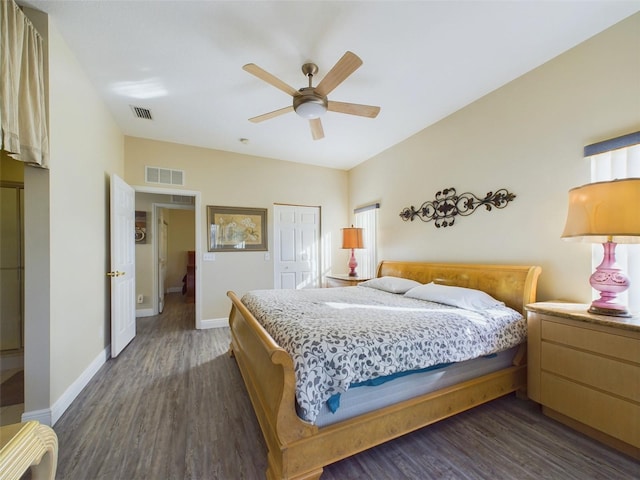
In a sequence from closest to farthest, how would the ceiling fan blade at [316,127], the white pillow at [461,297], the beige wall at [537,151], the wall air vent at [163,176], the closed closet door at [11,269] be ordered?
the beige wall at [537,151], the white pillow at [461,297], the ceiling fan blade at [316,127], the closed closet door at [11,269], the wall air vent at [163,176]

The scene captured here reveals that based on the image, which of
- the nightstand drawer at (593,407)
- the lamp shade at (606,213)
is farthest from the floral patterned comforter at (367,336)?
the lamp shade at (606,213)

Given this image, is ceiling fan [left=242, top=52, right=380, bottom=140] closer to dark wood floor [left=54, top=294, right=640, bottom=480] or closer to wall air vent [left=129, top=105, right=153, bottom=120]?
wall air vent [left=129, top=105, right=153, bottom=120]

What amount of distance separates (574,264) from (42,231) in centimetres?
408

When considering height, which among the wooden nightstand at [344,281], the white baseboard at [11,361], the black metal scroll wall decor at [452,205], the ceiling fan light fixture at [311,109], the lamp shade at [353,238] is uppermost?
the ceiling fan light fixture at [311,109]

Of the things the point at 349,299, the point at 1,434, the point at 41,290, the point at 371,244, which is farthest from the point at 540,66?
the point at 41,290

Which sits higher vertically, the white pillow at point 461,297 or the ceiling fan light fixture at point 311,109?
the ceiling fan light fixture at point 311,109

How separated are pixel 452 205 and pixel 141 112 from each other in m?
3.90

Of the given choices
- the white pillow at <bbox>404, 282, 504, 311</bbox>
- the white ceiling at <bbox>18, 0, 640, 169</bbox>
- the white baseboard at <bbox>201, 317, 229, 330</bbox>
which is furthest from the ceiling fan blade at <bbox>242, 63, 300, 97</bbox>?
the white baseboard at <bbox>201, 317, 229, 330</bbox>

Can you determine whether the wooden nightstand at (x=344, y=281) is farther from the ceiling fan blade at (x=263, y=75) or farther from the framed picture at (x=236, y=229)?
the ceiling fan blade at (x=263, y=75)

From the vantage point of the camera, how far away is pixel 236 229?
4.41 m

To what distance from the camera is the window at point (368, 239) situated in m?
4.57

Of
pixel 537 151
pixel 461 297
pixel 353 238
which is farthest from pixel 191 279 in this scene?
pixel 537 151

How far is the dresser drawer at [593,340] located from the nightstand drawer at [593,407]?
26cm

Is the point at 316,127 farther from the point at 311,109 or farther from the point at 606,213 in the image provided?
the point at 606,213
